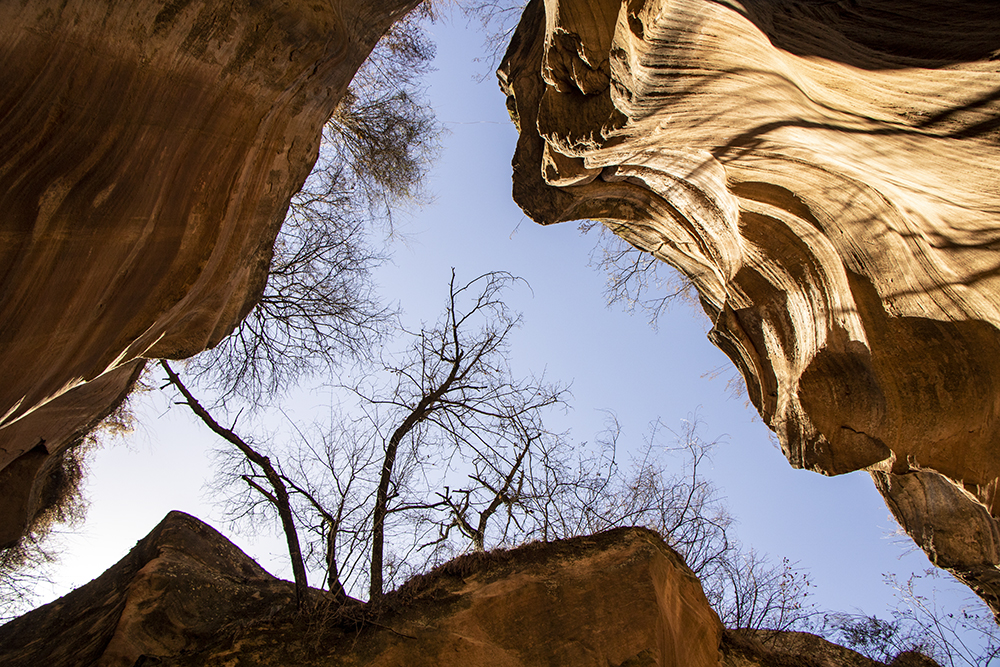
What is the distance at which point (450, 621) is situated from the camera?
544cm

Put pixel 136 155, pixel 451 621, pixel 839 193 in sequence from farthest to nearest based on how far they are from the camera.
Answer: pixel 451 621 → pixel 839 193 → pixel 136 155

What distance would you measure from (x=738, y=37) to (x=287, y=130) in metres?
4.36

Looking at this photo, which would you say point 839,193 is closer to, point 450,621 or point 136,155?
point 450,621

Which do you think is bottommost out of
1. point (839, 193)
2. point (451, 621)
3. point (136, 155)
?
point (451, 621)

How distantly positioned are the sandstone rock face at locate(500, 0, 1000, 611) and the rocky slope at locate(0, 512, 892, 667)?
95.7 inches

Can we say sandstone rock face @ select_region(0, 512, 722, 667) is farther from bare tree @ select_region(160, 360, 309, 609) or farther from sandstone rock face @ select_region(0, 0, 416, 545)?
sandstone rock face @ select_region(0, 0, 416, 545)

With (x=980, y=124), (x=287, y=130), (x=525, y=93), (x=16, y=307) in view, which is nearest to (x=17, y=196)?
(x=16, y=307)

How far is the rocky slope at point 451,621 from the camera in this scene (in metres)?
5.28

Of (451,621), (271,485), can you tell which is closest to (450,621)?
(451,621)

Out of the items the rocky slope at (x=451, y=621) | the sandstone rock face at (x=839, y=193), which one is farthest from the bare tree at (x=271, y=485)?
the sandstone rock face at (x=839, y=193)

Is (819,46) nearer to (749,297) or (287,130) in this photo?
(749,297)

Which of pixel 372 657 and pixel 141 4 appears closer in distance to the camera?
pixel 141 4

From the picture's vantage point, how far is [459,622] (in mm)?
5434

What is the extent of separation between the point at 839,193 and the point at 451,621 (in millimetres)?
5679
